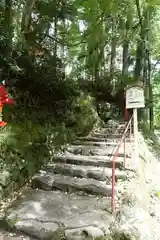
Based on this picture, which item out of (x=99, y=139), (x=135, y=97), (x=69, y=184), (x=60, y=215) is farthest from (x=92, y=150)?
(x=60, y=215)

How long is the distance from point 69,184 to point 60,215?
788 millimetres

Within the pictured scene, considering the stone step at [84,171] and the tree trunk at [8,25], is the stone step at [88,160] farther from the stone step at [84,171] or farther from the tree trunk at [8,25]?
the tree trunk at [8,25]

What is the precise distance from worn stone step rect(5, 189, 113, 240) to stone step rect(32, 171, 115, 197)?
0.37ft

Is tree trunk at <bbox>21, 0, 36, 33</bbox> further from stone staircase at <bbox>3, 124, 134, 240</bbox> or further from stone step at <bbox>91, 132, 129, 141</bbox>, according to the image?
stone step at <bbox>91, 132, 129, 141</bbox>

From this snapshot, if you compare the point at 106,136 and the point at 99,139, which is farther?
the point at 106,136

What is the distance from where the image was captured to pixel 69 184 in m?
4.14

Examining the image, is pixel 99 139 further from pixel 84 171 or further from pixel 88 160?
pixel 84 171

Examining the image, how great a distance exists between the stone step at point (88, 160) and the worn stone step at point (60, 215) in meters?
0.93

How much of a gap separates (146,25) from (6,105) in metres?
5.68

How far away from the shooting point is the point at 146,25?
8.01 m

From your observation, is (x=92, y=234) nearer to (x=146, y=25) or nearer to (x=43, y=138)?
(x=43, y=138)

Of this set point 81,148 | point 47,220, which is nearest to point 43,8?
point 81,148

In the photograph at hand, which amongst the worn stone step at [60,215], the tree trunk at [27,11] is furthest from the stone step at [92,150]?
the tree trunk at [27,11]

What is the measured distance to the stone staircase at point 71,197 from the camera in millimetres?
3072
